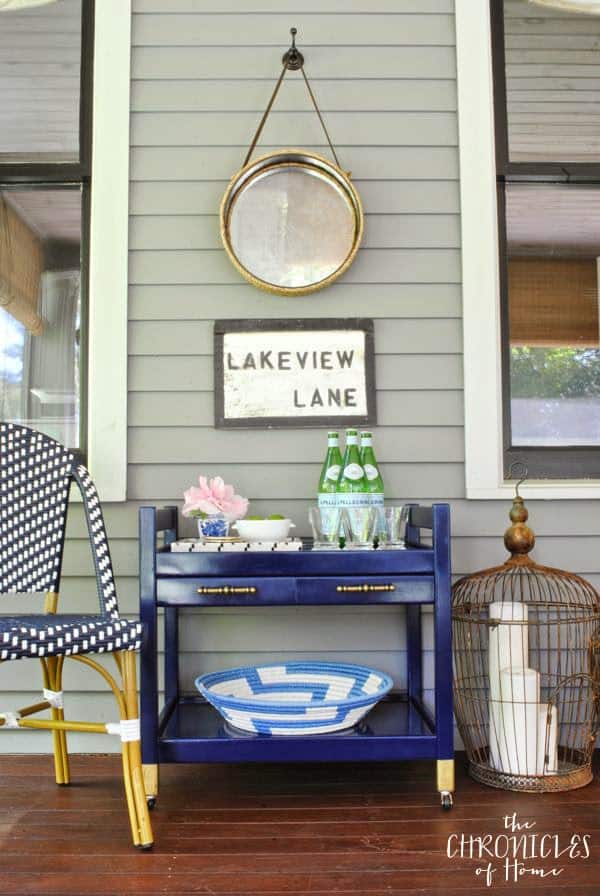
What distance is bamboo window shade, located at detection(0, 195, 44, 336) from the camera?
→ 2.61 meters

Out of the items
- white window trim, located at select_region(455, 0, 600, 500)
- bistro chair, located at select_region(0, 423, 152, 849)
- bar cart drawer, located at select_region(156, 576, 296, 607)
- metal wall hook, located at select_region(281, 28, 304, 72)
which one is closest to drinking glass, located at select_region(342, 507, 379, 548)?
bar cart drawer, located at select_region(156, 576, 296, 607)

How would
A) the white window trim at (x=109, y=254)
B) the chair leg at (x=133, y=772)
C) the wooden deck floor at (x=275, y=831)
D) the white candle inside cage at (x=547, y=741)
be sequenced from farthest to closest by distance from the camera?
the white window trim at (x=109, y=254) < the white candle inside cage at (x=547, y=741) < the chair leg at (x=133, y=772) < the wooden deck floor at (x=275, y=831)

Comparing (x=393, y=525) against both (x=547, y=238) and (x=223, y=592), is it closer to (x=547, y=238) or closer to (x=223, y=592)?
(x=223, y=592)

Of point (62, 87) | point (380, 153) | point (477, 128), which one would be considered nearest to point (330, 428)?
point (380, 153)

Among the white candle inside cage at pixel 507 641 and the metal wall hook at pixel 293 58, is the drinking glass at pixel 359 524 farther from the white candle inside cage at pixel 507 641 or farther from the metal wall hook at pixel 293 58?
the metal wall hook at pixel 293 58

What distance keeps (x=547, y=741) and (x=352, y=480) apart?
85 centimetres

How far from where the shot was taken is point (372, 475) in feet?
7.60

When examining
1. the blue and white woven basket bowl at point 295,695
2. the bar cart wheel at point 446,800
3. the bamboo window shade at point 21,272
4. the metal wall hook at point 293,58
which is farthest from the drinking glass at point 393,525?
the metal wall hook at point 293,58

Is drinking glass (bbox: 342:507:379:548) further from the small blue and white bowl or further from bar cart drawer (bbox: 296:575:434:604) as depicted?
the small blue and white bowl

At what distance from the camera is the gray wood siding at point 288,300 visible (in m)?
2.50

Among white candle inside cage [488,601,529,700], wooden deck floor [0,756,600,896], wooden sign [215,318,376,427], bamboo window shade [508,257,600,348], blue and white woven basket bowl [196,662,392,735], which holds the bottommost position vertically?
wooden deck floor [0,756,600,896]

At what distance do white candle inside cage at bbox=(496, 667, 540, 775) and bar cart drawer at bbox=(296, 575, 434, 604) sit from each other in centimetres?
39

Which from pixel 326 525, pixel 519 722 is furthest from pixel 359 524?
pixel 519 722

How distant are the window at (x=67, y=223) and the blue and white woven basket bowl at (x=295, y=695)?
75cm
